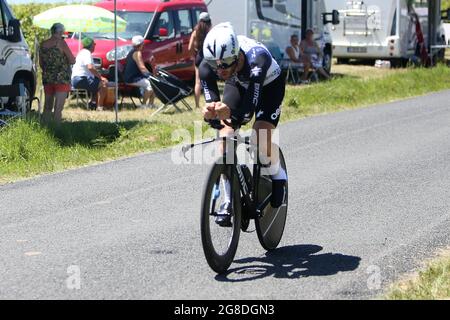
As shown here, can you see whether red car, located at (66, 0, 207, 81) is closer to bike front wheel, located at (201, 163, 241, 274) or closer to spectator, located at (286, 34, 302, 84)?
spectator, located at (286, 34, 302, 84)

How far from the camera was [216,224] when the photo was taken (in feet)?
22.8

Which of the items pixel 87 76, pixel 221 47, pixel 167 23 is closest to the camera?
pixel 221 47

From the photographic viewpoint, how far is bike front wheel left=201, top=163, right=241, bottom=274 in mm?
6727

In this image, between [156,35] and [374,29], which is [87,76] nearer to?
[156,35]

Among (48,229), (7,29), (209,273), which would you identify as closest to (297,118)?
(7,29)

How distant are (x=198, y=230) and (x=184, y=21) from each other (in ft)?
44.0

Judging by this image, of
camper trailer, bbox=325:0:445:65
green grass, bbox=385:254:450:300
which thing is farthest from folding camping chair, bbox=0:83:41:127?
camper trailer, bbox=325:0:445:65

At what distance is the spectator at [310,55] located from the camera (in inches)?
1024

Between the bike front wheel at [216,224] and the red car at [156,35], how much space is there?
13025mm

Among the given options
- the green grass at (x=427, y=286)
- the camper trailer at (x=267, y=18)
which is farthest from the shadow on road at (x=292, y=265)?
the camper trailer at (x=267, y=18)

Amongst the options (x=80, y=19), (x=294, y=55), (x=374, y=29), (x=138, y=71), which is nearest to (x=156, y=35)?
(x=138, y=71)

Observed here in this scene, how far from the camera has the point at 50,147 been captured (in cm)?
1345

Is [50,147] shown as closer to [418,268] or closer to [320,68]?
[418,268]

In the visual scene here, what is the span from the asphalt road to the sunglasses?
138 centimetres
